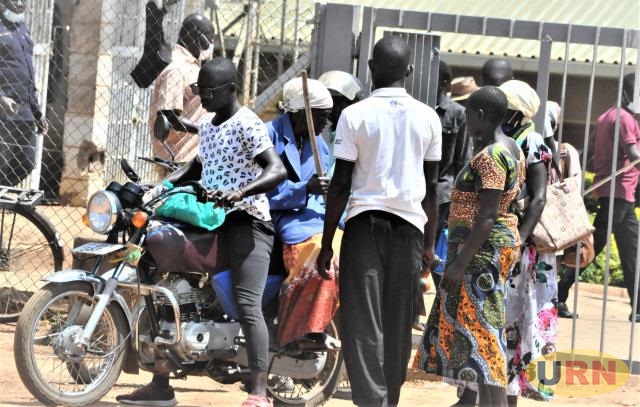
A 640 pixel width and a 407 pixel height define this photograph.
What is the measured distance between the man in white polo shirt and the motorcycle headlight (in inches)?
39.5

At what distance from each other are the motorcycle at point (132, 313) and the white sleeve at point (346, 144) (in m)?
0.67

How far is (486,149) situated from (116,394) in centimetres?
237

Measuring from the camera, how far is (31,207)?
7711mm

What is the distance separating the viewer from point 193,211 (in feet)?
18.8

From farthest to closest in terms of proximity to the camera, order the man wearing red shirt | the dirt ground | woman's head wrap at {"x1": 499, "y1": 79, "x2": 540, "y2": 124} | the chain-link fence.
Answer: the chain-link fence < the man wearing red shirt < the dirt ground < woman's head wrap at {"x1": 499, "y1": 79, "x2": 540, "y2": 124}

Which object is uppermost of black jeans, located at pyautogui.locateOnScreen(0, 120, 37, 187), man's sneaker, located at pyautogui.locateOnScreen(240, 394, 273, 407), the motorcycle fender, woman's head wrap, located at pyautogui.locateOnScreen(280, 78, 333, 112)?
woman's head wrap, located at pyautogui.locateOnScreen(280, 78, 333, 112)

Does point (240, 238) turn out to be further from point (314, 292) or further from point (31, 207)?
point (31, 207)

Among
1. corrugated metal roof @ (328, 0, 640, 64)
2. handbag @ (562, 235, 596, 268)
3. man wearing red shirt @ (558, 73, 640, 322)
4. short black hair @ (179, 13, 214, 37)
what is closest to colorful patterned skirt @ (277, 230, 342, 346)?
handbag @ (562, 235, 596, 268)

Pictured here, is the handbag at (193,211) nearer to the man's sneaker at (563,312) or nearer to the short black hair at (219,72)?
the short black hair at (219,72)

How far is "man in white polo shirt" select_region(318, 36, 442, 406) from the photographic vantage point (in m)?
5.31

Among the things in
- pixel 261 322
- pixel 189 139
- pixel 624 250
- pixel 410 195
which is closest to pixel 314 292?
pixel 261 322

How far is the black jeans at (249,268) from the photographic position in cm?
567

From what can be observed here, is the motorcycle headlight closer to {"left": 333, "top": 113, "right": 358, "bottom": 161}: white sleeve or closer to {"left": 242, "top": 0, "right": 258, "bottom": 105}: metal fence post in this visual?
{"left": 333, "top": 113, "right": 358, "bottom": 161}: white sleeve

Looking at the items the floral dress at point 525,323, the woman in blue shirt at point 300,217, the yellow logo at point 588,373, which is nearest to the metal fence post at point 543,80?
the floral dress at point 525,323
